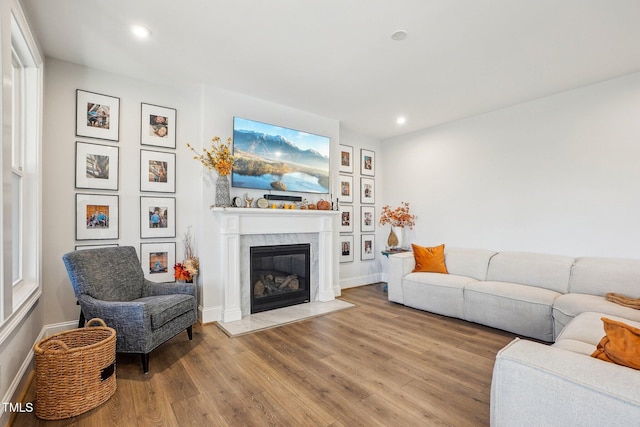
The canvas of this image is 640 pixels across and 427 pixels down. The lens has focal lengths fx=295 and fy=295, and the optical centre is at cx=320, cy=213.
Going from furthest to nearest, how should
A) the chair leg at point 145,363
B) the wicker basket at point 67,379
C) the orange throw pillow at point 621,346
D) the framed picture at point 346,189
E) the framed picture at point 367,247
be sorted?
the framed picture at point 367,247 → the framed picture at point 346,189 → the chair leg at point 145,363 → the wicker basket at point 67,379 → the orange throw pillow at point 621,346

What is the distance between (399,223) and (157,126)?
387 cm

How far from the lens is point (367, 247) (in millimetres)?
5398

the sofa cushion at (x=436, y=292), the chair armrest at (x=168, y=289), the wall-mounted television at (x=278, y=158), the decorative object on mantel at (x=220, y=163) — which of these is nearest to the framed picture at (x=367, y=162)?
the wall-mounted television at (x=278, y=158)

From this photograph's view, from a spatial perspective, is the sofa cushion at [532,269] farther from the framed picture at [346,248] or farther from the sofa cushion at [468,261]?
the framed picture at [346,248]

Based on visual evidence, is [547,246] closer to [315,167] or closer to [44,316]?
[315,167]

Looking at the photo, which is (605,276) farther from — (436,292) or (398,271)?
(398,271)

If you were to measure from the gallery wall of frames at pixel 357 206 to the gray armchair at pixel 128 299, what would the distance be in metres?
2.82

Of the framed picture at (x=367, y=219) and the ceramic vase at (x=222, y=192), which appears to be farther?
the framed picture at (x=367, y=219)

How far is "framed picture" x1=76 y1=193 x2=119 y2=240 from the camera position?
2.93 m

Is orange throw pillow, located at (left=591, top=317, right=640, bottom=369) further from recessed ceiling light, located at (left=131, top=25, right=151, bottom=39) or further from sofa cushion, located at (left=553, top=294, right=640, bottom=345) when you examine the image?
recessed ceiling light, located at (left=131, top=25, right=151, bottom=39)

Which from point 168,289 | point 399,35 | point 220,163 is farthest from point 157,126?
point 399,35

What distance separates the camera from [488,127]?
165 inches

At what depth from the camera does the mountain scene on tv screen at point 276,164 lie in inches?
142

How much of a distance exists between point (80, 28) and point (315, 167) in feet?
9.20
